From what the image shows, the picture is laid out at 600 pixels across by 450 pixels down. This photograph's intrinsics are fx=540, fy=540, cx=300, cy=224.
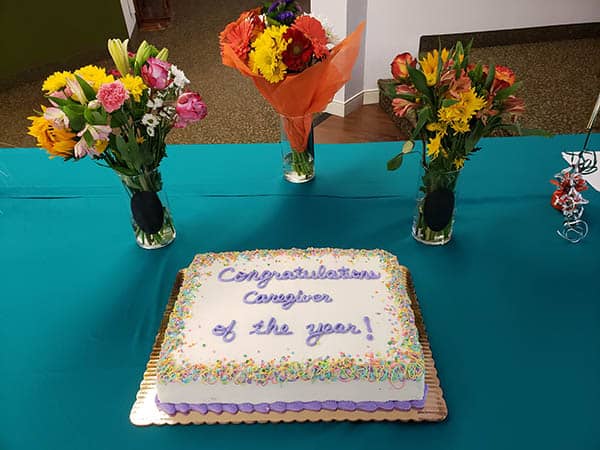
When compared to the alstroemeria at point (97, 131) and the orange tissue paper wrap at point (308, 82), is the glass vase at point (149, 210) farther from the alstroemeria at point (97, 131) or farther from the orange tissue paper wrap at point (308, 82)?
the orange tissue paper wrap at point (308, 82)

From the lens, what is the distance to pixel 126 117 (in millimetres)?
1099

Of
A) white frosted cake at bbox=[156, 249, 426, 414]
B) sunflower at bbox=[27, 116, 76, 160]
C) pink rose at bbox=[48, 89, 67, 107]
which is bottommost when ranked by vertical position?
white frosted cake at bbox=[156, 249, 426, 414]

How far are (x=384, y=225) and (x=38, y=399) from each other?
841 millimetres

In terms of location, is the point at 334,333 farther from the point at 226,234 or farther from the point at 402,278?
the point at 226,234

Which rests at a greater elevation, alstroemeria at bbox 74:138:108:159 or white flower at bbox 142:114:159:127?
white flower at bbox 142:114:159:127

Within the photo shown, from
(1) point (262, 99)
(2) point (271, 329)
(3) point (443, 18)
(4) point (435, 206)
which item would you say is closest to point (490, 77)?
(4) point (435, 206)

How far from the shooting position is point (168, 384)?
35.9 inches

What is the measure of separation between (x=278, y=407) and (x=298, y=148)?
29.3 inches

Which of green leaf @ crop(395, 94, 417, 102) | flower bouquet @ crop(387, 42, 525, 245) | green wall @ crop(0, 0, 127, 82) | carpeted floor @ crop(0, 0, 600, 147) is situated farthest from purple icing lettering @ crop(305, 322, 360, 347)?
green wall @ crop(0, 0, 127, 82)

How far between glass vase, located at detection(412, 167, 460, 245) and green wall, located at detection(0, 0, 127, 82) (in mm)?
3448

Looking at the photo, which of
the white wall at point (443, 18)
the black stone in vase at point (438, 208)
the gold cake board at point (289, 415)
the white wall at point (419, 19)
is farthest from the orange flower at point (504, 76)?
the white wall at point (443, 18)

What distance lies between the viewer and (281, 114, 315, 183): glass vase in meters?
1.39

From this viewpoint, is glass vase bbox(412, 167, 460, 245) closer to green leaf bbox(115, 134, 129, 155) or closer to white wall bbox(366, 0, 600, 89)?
green leaf bbox(115, 134, 129, 155)

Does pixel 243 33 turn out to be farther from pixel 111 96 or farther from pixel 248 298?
pixel 248 298
